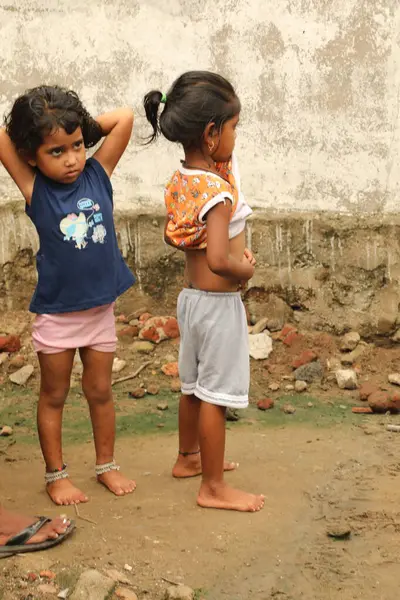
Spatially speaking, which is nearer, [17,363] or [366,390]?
[366,390]

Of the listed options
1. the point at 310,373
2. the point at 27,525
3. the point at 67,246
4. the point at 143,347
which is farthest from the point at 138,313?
the point at 27,525

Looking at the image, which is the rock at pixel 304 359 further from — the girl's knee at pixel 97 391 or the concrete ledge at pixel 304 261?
the girl's knee at pixel 97 391

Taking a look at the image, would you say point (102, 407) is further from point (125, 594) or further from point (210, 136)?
point (210, 136)

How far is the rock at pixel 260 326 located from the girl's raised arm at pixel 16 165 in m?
2.39

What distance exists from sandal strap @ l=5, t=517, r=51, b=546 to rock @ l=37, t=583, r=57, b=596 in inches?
9.7

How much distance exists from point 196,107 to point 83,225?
2.03 ft

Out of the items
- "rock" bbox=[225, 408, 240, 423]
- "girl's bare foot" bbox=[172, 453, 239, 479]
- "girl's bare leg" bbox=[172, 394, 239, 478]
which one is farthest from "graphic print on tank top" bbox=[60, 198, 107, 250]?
"rock" bbox=[225, 408, 240, 423]

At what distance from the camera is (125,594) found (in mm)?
2754

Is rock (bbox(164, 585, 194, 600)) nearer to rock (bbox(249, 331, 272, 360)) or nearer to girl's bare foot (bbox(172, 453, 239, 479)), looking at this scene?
girl's bare foot (bbox(172, 453, 239, 479))

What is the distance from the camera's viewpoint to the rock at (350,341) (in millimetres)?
5254

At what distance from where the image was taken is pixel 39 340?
3.40m

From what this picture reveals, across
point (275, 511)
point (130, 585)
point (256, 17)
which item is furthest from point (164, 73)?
point (130, 585)

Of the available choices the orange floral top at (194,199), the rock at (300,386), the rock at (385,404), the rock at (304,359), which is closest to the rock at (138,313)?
the rock at (304,359)

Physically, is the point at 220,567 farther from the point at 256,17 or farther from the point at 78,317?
the point at 256,17
